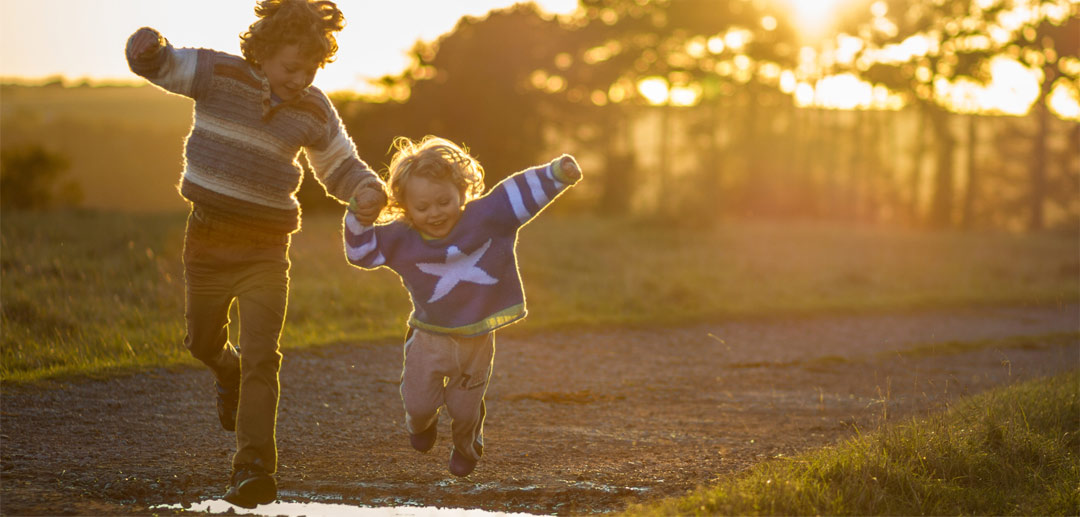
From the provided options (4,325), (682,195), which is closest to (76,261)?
(4,325)

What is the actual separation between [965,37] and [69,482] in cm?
2569

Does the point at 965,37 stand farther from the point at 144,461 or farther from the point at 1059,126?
the point at 144,461

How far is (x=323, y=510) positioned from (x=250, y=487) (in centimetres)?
32

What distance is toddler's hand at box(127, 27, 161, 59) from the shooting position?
426 centimetres

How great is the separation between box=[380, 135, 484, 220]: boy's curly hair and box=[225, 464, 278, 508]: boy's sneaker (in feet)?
3.68

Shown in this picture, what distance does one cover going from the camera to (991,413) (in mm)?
5590

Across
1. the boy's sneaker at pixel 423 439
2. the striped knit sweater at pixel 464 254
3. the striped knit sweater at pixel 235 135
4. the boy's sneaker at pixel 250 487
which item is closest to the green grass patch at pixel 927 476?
the boy's sneaker at pixel 423 439

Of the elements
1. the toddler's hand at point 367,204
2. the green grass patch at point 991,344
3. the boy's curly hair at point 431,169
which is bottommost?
the green grass patch at point 991,344

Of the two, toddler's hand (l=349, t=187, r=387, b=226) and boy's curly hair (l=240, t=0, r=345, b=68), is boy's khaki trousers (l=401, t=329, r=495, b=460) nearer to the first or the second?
toddler's hand (l=349, t=187, r=387, b=226)

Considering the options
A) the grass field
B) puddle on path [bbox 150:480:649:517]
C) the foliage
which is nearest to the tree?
the grass field

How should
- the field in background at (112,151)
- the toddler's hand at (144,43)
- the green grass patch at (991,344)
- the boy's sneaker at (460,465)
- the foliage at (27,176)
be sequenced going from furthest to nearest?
the field in background at (112,151) → the foliage at (27,176) → the green grass patch at (991,344) → the boy's sneaker at (460,465) → the toddler's hand at (144,43)

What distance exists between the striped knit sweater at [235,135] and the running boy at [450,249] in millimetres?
296

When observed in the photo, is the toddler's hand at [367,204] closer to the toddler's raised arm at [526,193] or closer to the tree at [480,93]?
the toddler's raised arm at [526,193]

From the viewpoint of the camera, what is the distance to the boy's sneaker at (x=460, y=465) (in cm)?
461
